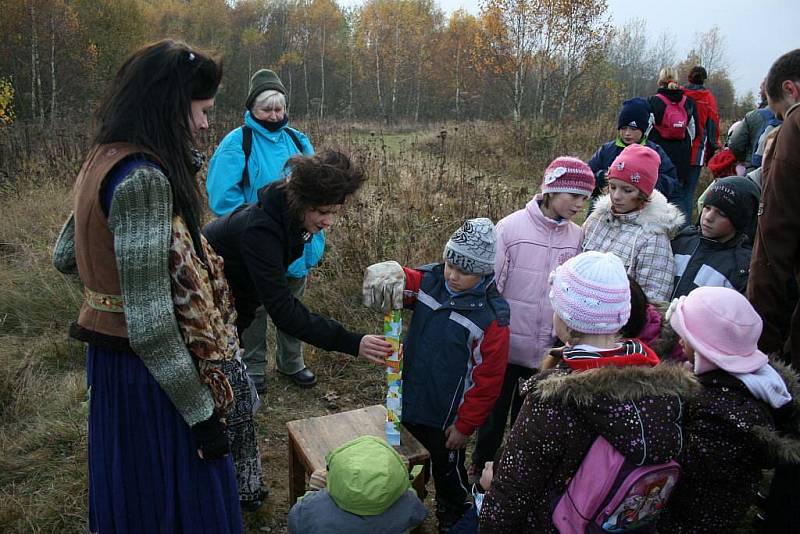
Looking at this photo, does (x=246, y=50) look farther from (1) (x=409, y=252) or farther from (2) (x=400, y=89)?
(1) (x=409, y=252)

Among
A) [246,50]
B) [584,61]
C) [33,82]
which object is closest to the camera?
[33,82]

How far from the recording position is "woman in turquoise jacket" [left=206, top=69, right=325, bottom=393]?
141 inches

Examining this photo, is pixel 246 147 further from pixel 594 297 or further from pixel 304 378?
pixel 594 297

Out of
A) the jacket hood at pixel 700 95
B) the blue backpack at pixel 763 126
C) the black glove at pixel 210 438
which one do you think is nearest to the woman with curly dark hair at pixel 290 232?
the black glove at pixel 210 438

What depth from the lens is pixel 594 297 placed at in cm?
170

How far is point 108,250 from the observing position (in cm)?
162

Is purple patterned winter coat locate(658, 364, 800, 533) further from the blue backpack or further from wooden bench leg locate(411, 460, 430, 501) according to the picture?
the blue backpack

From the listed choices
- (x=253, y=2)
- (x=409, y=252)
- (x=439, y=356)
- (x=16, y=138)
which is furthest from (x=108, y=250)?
(x=253, y=2)

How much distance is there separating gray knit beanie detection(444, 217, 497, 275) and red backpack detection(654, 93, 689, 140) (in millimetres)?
4365

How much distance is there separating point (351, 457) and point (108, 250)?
3.24ft

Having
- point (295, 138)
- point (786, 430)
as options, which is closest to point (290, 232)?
point (295, 138)

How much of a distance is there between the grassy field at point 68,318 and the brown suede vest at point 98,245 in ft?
4.50

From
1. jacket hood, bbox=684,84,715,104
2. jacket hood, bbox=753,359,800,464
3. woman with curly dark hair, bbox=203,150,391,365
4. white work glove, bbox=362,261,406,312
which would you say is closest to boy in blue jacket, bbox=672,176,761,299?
jacket hood, bbox=753,359,800,464

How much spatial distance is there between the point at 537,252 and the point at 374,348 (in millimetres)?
1007
